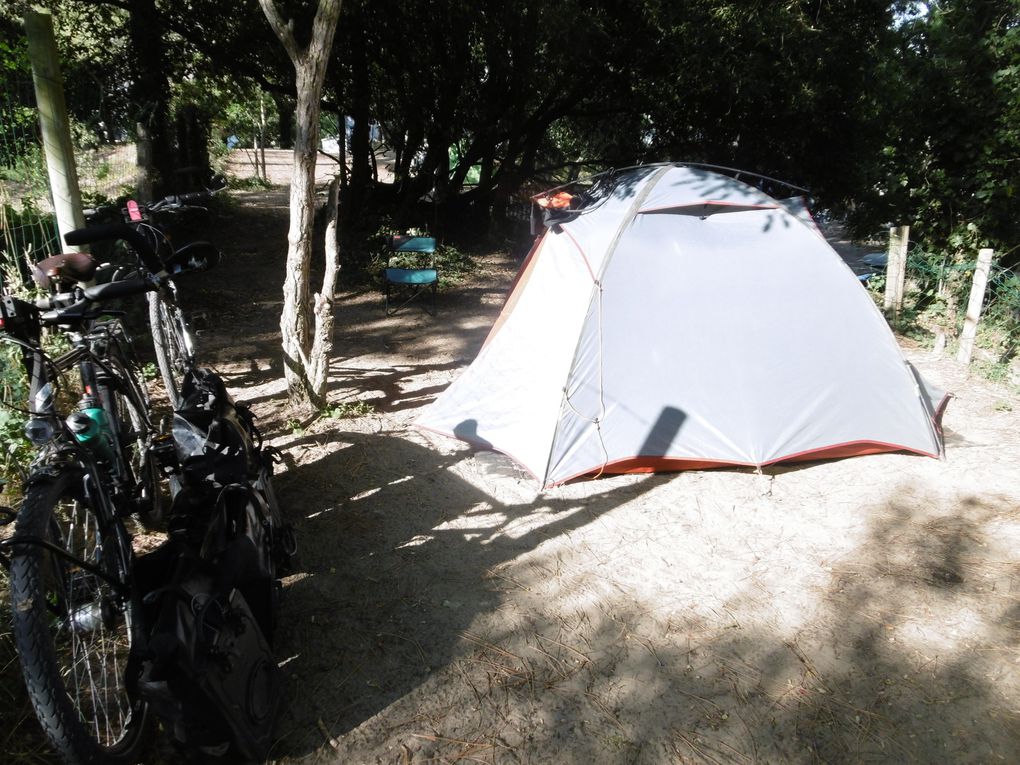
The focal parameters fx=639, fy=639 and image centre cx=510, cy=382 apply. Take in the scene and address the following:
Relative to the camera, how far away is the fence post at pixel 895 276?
6.82 m

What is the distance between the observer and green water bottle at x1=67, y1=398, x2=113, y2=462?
86.4 inches

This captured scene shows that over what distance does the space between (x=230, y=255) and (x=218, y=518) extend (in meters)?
8.40

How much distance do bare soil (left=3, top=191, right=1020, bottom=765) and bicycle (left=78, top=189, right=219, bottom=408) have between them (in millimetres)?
804

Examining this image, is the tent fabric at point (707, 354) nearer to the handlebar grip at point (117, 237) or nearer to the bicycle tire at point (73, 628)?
the handlebar grip at point (117, 237)

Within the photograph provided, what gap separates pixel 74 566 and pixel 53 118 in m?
3.81

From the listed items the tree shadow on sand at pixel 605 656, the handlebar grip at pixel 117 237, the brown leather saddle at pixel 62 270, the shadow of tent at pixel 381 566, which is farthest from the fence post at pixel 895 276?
the brown leather saddle at pixel 62 270

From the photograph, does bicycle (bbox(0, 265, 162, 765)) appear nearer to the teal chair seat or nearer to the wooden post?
the teal chair seat

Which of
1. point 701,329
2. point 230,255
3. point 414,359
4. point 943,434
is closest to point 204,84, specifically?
point 230,255

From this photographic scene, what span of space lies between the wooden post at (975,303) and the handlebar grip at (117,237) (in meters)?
6.27

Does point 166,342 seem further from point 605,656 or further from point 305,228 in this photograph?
point 605,656

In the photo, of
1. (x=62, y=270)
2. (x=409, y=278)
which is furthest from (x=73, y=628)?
(x=409, y=278)

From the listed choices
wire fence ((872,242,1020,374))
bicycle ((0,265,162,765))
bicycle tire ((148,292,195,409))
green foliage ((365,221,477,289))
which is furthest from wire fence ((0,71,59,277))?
wire fence ((872,242,1020,374))

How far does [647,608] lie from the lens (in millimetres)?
2877

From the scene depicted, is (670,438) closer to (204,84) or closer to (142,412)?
(142,412)
